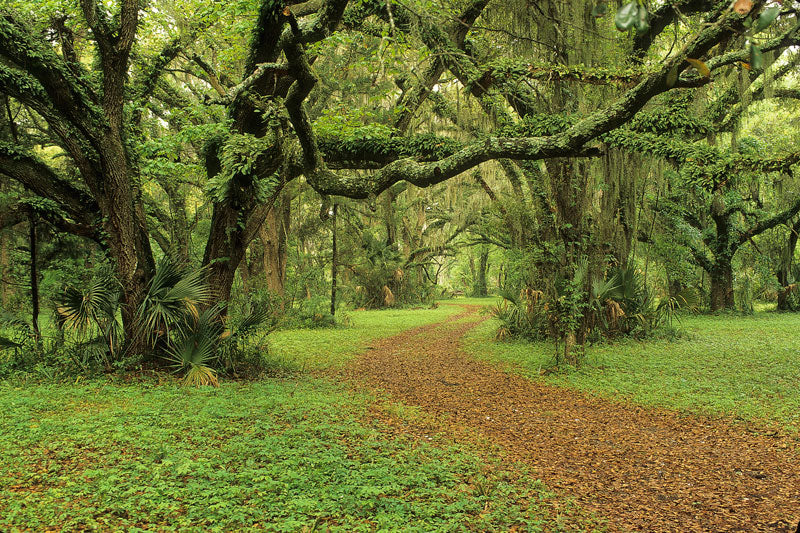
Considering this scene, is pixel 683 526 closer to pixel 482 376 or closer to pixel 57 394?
pixel 482 376

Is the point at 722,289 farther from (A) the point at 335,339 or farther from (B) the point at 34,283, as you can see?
(B) the point at 34,283

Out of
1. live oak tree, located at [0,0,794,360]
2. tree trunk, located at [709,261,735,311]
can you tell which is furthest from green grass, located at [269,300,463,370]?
tree trunk, located at [709,261,735,311]

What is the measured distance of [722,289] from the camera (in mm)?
16984

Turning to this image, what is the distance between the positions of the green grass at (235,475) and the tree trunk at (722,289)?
16.1 metres

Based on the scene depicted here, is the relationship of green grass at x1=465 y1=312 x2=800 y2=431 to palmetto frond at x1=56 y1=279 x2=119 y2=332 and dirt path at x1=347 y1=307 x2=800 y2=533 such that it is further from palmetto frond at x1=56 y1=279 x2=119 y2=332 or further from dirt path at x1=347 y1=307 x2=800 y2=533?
palmetto frond at x1=56 y1=279 x2=119 y2=332

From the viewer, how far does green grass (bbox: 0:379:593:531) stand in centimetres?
313

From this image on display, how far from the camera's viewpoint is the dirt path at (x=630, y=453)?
3516 mm

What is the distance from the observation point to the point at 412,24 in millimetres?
7227

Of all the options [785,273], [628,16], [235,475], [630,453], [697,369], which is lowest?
[630,453]

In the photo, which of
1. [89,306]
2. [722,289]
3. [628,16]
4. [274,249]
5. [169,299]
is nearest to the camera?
[628,16]

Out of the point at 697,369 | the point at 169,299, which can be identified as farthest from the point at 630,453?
the point at 169,299

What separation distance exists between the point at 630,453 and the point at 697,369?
14.2 feet

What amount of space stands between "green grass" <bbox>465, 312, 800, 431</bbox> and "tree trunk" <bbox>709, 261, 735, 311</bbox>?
4283 mm

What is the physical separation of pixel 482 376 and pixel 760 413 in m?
3.79
